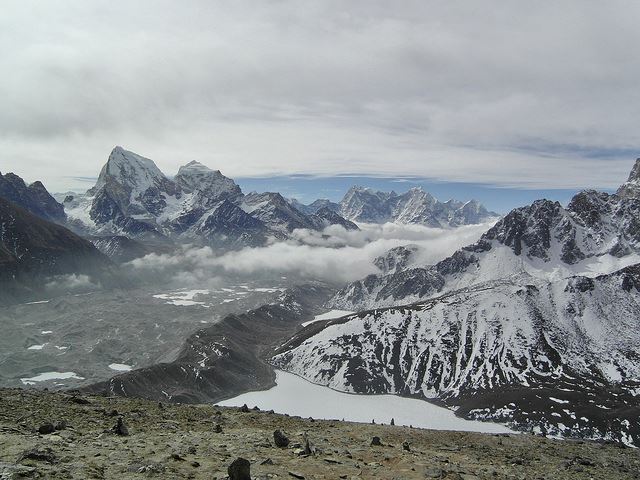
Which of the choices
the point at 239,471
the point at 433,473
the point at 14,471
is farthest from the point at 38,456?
the point at 433,473

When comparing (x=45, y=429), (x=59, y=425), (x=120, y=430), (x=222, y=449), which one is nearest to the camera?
(x=45, y=429)

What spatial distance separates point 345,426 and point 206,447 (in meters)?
27.4

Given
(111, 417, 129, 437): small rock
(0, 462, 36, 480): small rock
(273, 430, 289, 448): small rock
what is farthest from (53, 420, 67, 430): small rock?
(273, 430, 289, 448): small rock

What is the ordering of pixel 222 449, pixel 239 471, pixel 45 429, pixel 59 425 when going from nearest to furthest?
pixel 239 471, pixel 45 429, pixel 222 449, pixel 59 425

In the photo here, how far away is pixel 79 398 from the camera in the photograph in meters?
44.5

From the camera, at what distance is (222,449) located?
29.0m

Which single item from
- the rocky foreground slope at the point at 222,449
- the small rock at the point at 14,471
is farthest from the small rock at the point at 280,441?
the small rock at the point at 14,471

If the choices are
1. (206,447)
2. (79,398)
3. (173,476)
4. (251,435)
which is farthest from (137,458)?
(79,398)

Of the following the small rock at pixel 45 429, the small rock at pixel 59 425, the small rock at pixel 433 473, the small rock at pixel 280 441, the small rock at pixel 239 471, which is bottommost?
the small rock at pixel 433 473

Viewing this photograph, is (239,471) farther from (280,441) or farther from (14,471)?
(280,441)

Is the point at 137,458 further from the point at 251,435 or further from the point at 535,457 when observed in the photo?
the point at 535,457

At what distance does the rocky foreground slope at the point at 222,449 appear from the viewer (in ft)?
74.9

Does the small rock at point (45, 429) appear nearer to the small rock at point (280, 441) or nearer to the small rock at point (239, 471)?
the small rock at point (239, 471)

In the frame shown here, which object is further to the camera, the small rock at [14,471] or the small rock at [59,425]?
the small rock at [59,425]
